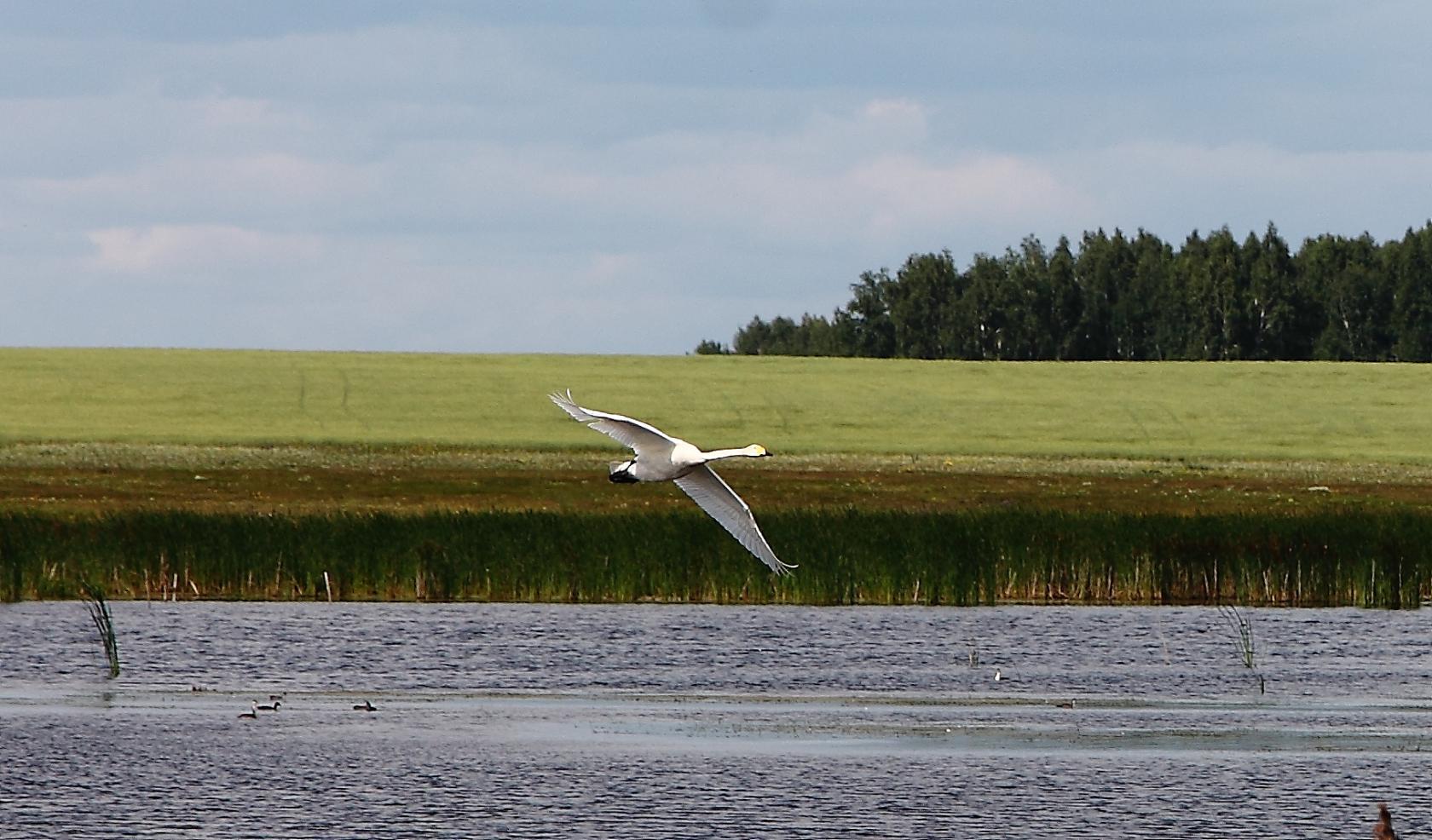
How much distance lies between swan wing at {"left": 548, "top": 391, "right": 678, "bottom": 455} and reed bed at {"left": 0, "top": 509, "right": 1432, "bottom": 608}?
11314 mm

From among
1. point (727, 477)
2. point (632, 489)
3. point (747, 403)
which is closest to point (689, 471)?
point (632, 489)

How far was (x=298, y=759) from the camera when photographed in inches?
710

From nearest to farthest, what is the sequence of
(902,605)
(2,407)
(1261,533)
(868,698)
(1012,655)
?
(868,698), (1012,655), (902,605), (1261,533), (2,407)

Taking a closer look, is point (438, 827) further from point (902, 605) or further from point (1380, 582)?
point (1380, 582)

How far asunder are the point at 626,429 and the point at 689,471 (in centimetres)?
91

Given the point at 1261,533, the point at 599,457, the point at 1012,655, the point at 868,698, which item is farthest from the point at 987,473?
the point at 868,698

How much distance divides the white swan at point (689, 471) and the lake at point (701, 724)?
1677 millimetres

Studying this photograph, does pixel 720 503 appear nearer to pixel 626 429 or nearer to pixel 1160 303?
pixel 626 429

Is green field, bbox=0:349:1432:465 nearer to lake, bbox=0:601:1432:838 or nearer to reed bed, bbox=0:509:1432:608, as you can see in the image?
reed bed, bbox=0:509:1432:608

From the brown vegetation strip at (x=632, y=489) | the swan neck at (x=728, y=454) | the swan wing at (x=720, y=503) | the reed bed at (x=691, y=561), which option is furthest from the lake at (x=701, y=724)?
the brown vegetation strip at (x=632, y=489)

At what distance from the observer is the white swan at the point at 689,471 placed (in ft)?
60.3

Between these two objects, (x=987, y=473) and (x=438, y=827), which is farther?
(x=987, y=473)

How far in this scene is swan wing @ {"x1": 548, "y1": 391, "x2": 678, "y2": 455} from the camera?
56.3 ft

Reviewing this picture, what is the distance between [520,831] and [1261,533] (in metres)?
19.3
